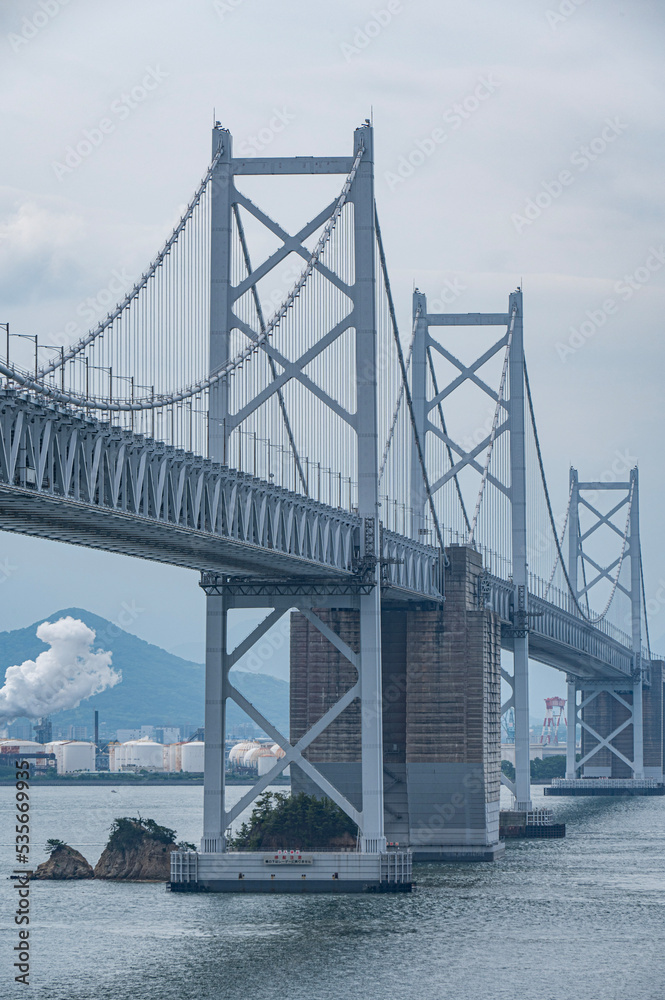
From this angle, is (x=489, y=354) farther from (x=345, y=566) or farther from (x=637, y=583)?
(x=637, y=583)

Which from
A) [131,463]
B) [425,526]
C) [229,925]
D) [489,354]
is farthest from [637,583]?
[131,463]

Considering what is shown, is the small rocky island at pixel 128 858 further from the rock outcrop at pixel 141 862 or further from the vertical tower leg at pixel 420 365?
the vertical tower leg at pixel 420 365

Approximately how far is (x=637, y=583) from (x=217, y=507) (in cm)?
11173

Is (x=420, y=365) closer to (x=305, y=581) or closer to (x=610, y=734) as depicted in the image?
(x=305, y=581)

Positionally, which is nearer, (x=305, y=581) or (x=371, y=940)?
(x=371, y=940)

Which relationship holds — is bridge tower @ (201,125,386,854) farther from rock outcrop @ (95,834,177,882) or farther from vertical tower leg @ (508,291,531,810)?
vertical tower leg @ (508,291,531,810)

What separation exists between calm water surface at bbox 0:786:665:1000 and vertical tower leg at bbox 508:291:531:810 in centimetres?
1402

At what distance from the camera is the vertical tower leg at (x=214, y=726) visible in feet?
176

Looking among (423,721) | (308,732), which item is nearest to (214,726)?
(308,732)

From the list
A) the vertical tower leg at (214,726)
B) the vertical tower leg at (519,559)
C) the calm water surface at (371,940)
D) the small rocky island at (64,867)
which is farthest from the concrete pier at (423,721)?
the vertical tower leg at (519,559)

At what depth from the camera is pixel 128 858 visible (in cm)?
6888

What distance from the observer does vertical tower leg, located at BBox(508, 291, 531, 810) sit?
84438 mm

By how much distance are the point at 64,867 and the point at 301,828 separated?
16.4 metres

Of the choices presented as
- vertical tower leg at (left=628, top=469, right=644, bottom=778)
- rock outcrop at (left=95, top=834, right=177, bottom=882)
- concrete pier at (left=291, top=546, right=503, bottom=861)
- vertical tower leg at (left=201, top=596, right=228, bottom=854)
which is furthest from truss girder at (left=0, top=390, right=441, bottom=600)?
vertical tower leg at (left=628, top=469, right=644, bottom=778)
